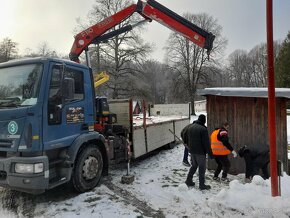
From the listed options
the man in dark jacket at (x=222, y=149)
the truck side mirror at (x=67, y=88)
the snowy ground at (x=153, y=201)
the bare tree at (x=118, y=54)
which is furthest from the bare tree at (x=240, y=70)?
the truck side mirror at (x=67, y=88)

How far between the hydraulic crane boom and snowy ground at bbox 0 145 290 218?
3.96 meters

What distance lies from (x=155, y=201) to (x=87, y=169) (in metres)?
1.58

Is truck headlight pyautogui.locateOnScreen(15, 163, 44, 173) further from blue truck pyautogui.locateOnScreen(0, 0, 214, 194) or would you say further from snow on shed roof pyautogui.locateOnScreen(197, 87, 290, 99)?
snow on shed roof pyautogui.locateOnScreen(197, 87, 290, 99)

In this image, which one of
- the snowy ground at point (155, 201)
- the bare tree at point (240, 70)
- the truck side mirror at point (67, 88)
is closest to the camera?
the snowy ground at point (155, 201)

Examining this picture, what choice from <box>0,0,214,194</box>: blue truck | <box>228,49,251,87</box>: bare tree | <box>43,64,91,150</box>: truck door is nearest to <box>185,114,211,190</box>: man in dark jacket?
<box>0,0,214,194</box>: blue truck

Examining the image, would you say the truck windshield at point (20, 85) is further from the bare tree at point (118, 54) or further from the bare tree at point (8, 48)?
the bare tree at point (8, 48)

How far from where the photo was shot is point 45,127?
5.33m

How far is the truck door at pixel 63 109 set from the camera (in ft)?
17.9

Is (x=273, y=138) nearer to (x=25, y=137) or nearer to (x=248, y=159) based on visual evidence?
(x=248, y=159)

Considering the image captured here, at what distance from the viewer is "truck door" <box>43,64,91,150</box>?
5.44 metres

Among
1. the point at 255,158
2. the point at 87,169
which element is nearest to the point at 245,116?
the point at 255,158

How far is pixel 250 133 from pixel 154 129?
3116 mm

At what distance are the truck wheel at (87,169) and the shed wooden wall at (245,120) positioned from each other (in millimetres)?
3813

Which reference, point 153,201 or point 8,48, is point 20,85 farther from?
point 8,48
